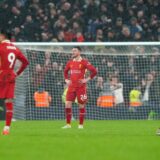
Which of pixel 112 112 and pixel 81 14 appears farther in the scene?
pixel 81 14

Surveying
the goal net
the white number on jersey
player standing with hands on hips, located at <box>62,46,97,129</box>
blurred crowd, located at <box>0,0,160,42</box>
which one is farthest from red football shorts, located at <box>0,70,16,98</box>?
blurred crowd, located at <box>0,0,160,42</box>

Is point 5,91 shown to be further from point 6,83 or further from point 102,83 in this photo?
point 102,83

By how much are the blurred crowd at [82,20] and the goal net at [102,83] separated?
1.40 m

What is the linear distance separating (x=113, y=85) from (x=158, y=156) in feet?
41.6

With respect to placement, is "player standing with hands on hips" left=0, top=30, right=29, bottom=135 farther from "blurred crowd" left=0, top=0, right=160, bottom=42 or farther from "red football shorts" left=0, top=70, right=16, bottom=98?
"blurred crowd" left=0, top=0, right=160, bottom=42

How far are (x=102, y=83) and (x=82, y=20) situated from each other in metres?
3.58

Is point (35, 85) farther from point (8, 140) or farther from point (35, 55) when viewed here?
point (8, 140)

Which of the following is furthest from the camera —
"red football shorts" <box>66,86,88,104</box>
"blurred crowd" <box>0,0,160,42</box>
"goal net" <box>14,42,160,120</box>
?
"blurred crowd" <box>0,0,160,42</box>

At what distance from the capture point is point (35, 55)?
23.0 metres

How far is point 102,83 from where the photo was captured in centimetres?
2244

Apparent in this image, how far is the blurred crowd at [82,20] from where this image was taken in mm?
24828

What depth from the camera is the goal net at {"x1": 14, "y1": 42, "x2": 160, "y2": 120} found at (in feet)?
72.7

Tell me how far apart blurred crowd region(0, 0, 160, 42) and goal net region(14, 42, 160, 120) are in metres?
1.40

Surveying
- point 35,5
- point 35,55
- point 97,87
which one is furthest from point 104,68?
point 35,5
